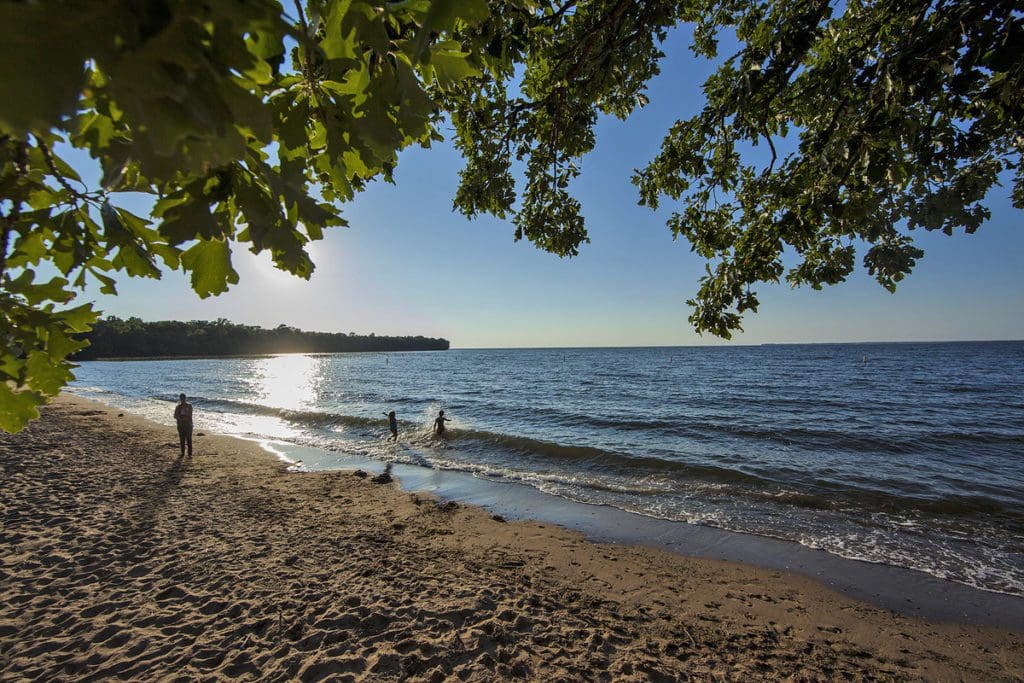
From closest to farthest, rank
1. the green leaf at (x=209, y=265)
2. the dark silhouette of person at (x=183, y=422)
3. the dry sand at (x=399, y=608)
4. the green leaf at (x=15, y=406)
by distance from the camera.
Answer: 1. the green leaf at (x=209, y=265)
2. the green leaf at (x=15, y=406)
3. the dry sand at (x=399, y=608)
4. the dark silhouette of person at (x=183, y=422)

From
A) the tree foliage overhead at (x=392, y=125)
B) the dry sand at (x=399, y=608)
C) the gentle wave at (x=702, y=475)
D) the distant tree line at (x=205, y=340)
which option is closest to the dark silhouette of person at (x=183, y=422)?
the dry sand at (x=399, y=608)

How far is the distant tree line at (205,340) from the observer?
11694 centimetres

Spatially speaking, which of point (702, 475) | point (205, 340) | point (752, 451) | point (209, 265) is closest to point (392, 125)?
point (209, 265)

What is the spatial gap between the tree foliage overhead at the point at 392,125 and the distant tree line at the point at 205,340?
125929 mm

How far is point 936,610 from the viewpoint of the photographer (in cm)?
673

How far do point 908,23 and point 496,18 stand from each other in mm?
4211

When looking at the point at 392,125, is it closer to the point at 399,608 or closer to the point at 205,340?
the point at 399,608

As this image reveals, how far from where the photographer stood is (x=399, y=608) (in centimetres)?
592

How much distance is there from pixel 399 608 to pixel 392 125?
6.51m

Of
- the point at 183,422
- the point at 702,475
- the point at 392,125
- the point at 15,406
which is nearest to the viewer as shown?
the point at 392,125

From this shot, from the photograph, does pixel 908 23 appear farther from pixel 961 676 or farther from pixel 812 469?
pixel 812 469

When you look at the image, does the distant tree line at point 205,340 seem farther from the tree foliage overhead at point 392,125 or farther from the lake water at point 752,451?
the tree foliage overhead at point 392,125

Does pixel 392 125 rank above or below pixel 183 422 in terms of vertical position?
above

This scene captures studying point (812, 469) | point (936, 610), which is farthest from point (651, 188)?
point (812, 469)
